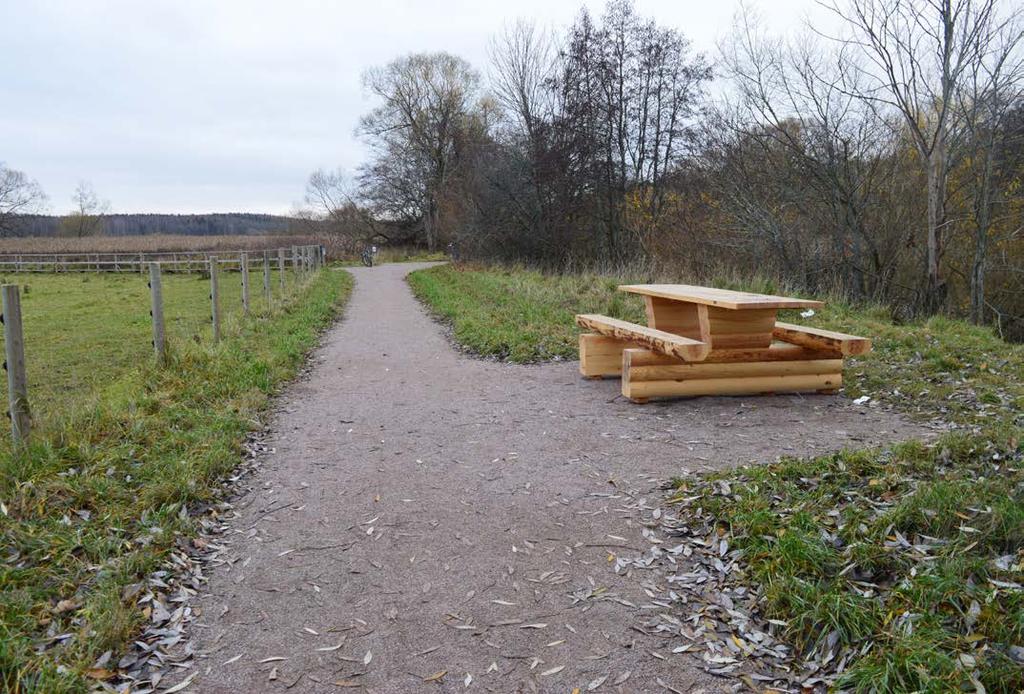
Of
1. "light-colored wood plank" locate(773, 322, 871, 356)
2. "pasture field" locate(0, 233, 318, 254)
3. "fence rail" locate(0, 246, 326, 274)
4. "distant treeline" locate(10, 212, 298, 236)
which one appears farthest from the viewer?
"distant treeline" locate(10, 212, 298, 236)

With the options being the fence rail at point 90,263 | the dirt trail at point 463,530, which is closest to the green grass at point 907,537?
the dirt trail at point 463,530

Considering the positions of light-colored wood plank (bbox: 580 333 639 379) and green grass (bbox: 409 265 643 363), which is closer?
light-colored wood plank (bbox: 580 333 639 379)

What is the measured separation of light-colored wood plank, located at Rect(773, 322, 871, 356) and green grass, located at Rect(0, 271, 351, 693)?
5.03m

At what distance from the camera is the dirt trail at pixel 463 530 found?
276 centimetres

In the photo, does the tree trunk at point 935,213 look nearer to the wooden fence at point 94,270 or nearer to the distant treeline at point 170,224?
the wooden fence at point 94,270

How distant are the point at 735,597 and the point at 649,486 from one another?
1354mm

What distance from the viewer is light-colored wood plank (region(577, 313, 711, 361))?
6.25 m

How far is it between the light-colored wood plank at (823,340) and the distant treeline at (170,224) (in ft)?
160

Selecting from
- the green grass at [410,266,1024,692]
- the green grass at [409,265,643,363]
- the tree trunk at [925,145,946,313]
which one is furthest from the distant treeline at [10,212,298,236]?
the green grass at [410,266,1024,692]

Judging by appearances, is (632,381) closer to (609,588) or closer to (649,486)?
(649,486)

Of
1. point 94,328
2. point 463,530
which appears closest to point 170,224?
point 94,328

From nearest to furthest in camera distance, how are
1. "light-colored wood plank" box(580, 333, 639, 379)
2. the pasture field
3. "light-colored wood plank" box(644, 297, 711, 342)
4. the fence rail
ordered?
"light-colored wood plank" box(580, 333, 639, 379), "light-colored wood plank" box(644, 297, 711, 342), the fence rail, the pasture field

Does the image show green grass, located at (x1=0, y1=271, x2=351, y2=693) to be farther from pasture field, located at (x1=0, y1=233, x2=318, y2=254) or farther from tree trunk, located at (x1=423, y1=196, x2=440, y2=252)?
tree trunk, located at (x1=423, y1=196, x2=440, y2=252)

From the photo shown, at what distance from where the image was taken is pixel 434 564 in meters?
3.54
